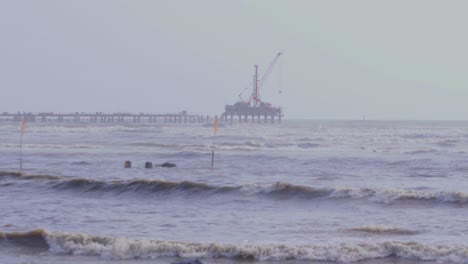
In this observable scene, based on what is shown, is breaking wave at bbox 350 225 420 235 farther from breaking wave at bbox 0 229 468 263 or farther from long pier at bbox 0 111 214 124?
long pier at bbox 0 111 214 124

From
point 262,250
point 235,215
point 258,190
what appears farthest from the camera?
point 258,190

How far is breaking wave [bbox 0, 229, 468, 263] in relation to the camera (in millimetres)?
13062

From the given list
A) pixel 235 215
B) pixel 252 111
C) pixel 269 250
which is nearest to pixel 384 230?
pixel 269 250

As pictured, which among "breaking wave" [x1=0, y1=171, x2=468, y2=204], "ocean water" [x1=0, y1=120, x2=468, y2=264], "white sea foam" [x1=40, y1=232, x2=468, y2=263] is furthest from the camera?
"breaking wave" [x1=0, y1=171, x2=468, y2=204]

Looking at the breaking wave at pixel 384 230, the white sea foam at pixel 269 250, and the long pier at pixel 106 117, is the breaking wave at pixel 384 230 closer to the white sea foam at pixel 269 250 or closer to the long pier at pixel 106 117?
the white sea foam at pixel 269 250

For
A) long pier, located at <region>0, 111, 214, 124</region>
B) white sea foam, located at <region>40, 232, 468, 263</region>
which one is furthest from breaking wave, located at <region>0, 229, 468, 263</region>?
long pier, located at <region>0, 111, 214, 124</region>

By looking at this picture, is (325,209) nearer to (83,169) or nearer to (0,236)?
(0,236)

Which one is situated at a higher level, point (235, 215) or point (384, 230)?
point (384, 230)

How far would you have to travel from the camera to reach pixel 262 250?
523 inches

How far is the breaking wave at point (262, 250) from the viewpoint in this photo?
13.1 meters

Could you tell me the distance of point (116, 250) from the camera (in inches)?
537

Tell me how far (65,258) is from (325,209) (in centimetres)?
749

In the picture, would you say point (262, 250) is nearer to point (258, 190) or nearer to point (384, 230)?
point (384, 230)

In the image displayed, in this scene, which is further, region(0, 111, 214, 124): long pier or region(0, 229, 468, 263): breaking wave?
region(0, 111, 214, 124): long pier
